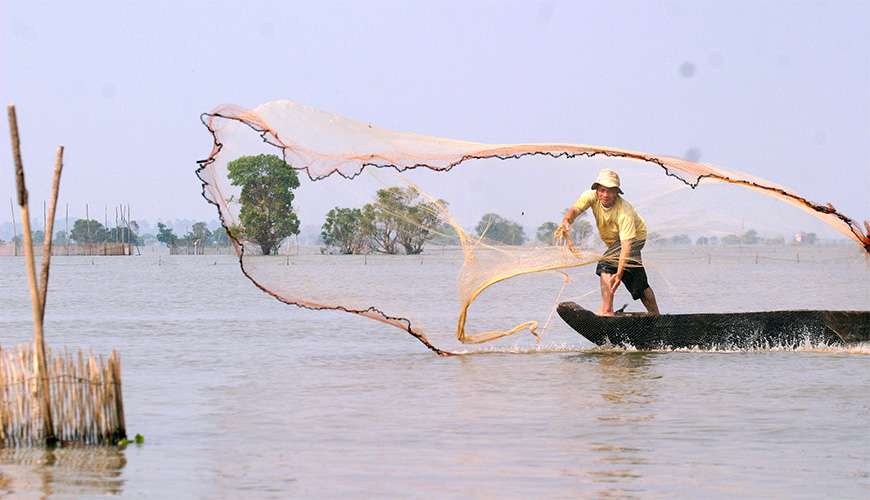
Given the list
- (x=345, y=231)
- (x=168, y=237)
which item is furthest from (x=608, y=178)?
(x=168, y=237)

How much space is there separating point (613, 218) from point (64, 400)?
21.3 ft

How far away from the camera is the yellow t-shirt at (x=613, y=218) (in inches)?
521

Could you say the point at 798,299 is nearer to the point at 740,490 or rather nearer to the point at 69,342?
the point at 69,342

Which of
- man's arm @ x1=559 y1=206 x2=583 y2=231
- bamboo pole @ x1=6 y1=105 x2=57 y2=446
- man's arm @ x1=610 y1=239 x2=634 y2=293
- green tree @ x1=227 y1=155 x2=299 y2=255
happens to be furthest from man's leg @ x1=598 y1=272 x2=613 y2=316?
bamboo pole @ x1=6 y1=105 x2=57 y2=446

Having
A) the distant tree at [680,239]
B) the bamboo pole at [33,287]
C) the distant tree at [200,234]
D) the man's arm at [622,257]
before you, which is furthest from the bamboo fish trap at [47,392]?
the distant tree at [200,234]

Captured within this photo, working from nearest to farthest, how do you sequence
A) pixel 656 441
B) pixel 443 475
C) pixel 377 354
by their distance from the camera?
pixel 443 475 < pixel 656 441 < pixel 377 354

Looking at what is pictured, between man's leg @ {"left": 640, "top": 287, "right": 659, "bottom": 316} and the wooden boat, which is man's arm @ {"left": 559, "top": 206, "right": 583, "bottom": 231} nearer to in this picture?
the wooden boat

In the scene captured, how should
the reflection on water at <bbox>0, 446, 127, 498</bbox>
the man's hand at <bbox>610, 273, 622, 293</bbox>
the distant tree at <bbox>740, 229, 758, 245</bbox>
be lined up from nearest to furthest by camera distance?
the reflection on water at <bbox>0, 446, 127, 498</bbox>, the man's hand at <bbox>610, 273, 622, 293</bbox>, the distant tree at <bbox>740, 229, 758, 245</bbox>

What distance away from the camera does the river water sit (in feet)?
25.8

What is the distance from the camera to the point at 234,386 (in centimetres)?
1251

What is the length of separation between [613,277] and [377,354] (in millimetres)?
3300

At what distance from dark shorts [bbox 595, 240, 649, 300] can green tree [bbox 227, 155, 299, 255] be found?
10.2ft

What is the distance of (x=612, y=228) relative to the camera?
43.9 ft

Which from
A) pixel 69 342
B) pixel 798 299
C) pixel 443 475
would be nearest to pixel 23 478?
pixel 443 475
